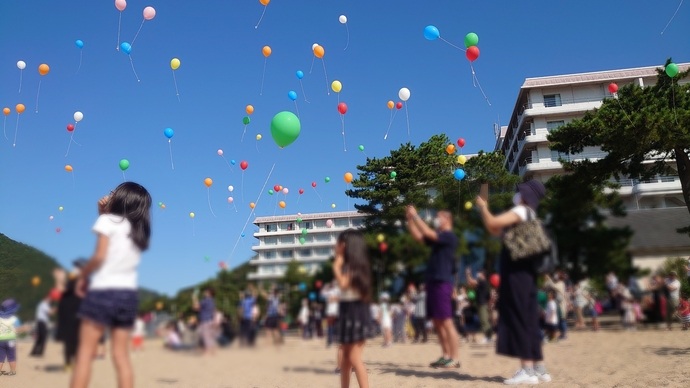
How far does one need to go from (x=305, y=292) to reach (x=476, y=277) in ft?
5.84

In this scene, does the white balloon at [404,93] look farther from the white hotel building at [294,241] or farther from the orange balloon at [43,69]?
the orange balloon at [43,69]

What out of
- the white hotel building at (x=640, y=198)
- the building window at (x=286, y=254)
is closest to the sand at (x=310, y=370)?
the building window at (x=286, y=254)

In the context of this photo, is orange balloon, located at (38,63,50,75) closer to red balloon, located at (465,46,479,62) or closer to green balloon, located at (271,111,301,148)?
green balloon, located at (271,111,301,148)

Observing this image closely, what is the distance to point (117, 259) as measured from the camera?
221 cm

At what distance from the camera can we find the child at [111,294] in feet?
7.04

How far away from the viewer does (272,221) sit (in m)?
4.62

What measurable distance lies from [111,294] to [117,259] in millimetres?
159

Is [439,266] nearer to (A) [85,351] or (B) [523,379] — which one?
(B) [523,379]

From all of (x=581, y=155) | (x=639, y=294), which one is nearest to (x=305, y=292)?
(x=639, y=294)

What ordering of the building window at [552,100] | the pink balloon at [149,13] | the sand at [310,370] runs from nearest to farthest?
Result: the sand at [310,370]
the pink balloon at [149,13]
the building window at [552,100]

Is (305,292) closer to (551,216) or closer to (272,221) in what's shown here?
(272,221)

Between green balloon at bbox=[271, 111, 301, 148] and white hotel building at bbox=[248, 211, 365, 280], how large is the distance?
785 millimetres

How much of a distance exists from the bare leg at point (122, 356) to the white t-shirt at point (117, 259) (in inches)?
9.2

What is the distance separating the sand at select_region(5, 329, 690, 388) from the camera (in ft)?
9.66
